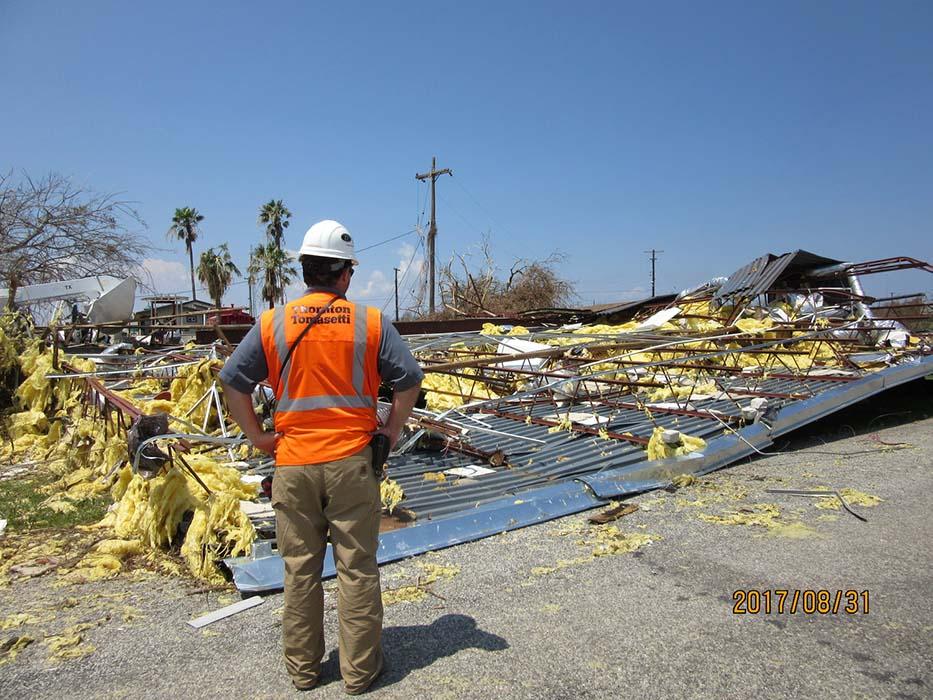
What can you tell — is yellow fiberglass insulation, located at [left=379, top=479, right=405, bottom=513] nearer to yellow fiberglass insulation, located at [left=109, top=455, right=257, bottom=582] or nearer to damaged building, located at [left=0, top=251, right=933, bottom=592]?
damaged building, located at [left=0, top=251, right=933, bottom=592]

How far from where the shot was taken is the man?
2676mm

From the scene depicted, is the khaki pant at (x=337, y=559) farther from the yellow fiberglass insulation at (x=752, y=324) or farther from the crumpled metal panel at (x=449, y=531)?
the yellow fiberglass insulation at (x=752, y=324)

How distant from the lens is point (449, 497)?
522cm

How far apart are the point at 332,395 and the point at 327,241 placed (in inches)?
26.3

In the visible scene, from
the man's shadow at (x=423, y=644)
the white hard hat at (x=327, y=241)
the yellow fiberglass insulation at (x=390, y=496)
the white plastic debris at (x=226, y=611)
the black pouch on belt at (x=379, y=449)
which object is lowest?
the man's shadow at (x=423, y=644)

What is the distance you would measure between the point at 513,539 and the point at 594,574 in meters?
0.74

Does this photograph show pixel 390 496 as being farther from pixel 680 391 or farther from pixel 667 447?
pixel 680 391

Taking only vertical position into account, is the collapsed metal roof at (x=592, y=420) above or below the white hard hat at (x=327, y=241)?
below

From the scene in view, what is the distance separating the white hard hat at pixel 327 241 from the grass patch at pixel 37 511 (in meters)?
3.77

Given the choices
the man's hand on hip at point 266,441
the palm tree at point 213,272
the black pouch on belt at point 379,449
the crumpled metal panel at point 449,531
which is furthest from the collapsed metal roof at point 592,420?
the palm tree at point 213,272

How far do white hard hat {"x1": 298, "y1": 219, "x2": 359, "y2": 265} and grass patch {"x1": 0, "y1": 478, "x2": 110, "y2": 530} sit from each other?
3771mm

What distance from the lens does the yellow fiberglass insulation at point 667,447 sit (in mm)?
5977

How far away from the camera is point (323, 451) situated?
266cm

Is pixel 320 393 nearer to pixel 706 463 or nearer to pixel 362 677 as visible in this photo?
pixel 362 677
